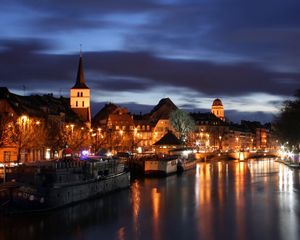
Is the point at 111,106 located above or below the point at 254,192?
above

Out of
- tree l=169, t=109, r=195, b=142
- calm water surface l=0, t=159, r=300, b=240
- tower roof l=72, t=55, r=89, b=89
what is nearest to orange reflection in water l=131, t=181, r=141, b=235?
calm water surface l=0, t=159, r=300, b=240

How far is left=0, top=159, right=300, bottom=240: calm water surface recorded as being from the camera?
4241 centimetres

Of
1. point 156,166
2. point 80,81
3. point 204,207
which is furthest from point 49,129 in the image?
point 80,81

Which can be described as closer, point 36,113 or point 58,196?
point 58,196

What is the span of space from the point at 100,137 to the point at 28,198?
76488 millimetres

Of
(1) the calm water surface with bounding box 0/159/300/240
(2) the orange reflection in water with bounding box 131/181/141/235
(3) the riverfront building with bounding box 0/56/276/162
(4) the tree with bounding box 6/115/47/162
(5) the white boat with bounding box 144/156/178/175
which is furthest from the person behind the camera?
(5) the white boat with bounding box 144/156/178/175

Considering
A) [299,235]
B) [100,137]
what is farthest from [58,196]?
[100,137]

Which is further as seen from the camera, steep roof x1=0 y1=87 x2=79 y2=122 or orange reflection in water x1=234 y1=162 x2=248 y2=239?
steep roof x1=0 y1=87 x2=79 y2=122

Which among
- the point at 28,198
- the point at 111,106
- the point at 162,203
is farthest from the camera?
the point at 111,106

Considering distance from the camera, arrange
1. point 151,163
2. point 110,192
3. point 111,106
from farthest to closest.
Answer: point 111,106 → point 151,163 → point 110,192

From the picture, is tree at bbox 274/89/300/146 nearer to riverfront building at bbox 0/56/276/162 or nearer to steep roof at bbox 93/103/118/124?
riverfront building at bbox 0/56/276/162

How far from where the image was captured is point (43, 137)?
267ft

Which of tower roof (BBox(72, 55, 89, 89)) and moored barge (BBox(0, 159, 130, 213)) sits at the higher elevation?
tower roof (BBox(72, 55, 89, 89))

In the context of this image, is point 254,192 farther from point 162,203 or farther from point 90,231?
point 90,231
